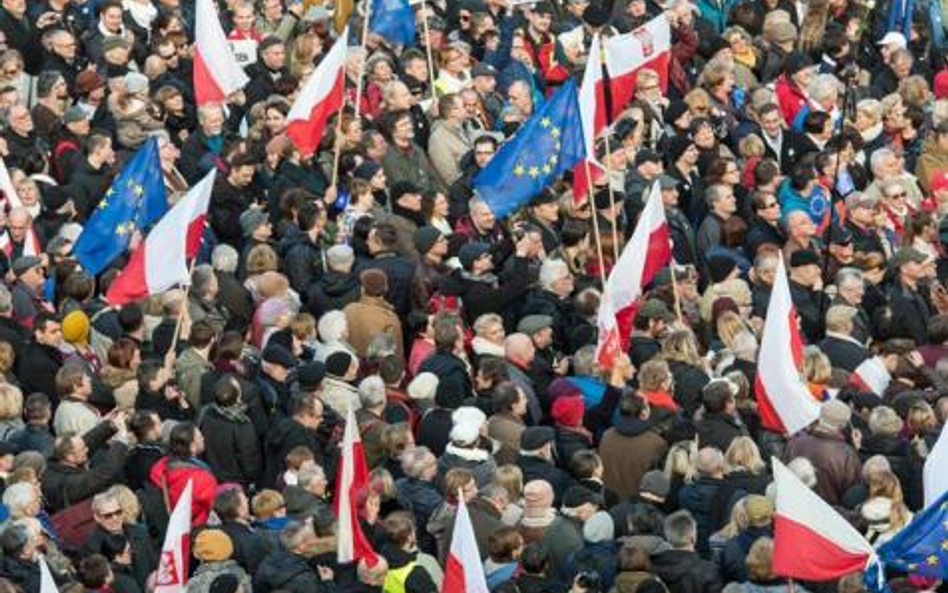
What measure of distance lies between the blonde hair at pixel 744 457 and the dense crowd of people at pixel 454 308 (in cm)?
2

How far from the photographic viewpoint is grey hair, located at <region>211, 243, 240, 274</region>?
84.2 feet

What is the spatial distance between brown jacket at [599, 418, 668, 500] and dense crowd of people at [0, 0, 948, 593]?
0.06 ft

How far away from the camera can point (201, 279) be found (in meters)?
25.2

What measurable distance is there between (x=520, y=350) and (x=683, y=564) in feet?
12.4

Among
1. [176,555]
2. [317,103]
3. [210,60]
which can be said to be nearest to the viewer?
[176,555]

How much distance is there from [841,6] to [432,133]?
22.1 ft

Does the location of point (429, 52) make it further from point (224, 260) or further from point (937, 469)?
point (937, 469)

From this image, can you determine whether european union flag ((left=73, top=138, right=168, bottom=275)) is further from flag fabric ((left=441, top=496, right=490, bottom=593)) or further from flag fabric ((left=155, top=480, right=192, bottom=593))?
flag fabric ((left=441, top=496, right=490, bottom=593))

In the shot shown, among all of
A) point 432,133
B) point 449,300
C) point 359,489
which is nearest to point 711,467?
point 359,489

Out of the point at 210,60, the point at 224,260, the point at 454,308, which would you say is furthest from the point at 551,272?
the point at 210,60

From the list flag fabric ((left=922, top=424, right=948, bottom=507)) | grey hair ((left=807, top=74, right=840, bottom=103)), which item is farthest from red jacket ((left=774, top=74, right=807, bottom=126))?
flag fabric ((left=922, top=424, right=948, bottom=507))

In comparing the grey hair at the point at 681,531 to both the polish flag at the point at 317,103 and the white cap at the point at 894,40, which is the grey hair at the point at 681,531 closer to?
the polish flag at the point at 317,103

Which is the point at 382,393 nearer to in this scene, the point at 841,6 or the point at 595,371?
the point at 595,371

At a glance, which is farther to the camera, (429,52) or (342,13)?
(342,13)
